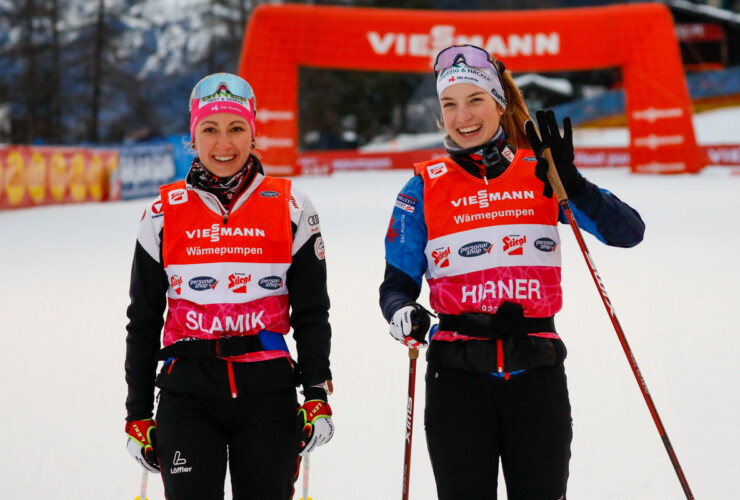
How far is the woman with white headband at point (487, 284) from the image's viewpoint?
202 centimetres

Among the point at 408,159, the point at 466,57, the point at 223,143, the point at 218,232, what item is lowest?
the point at 218,232

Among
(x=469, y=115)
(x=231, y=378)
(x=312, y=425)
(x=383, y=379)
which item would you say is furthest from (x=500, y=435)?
(x=383, y=379)

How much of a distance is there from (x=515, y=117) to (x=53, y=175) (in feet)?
44.0

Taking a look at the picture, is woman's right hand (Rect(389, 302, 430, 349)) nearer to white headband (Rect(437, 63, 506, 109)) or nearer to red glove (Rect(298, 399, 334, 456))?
red glove (Rect(298, 399, 334, 456))

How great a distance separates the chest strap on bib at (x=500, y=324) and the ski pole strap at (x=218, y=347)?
56cm

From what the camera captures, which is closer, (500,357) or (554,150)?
(500,357)

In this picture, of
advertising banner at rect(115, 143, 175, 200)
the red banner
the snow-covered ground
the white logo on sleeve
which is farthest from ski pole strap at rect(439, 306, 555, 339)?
the red banner

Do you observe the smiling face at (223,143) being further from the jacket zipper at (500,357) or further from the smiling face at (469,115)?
the jacket zipper at (500,357)

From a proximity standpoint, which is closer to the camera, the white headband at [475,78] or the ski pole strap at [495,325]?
the ski pole strap at [495,325]

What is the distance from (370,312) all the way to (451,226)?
11.2 feet

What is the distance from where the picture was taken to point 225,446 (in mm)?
2094

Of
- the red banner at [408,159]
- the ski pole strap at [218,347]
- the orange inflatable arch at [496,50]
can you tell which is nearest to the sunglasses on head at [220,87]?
the ski pole strap at [218,347]

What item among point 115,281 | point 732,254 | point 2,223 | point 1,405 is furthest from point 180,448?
point 2,223

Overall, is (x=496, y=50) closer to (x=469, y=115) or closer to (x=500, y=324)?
(x=469, y=115)
